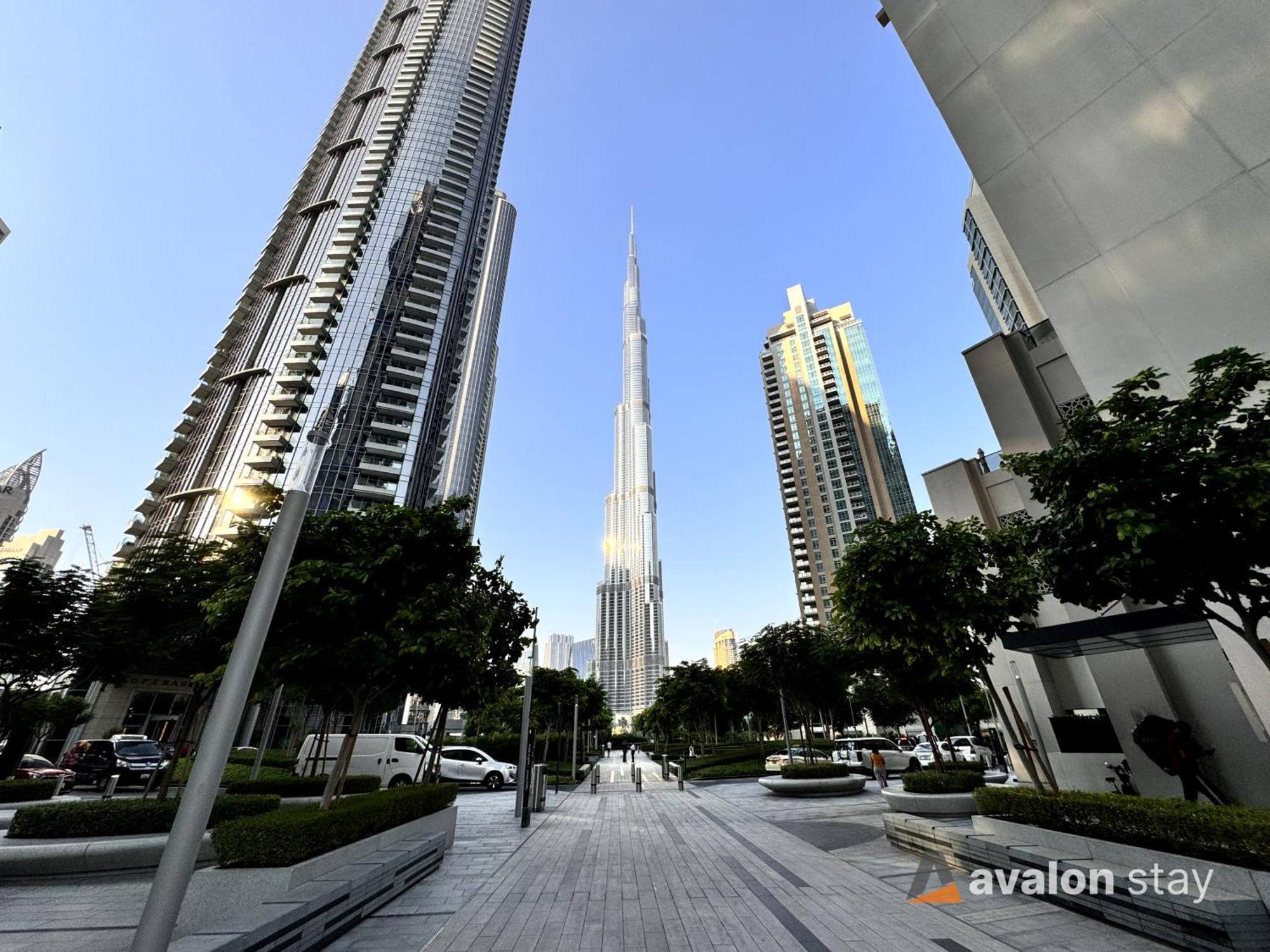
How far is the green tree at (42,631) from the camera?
12.6 m

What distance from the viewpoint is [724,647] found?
18250cm

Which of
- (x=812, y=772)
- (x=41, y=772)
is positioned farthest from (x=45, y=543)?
(x=812, y=772)

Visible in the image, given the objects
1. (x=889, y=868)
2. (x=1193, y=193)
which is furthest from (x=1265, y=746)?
(x=1193, y=193)

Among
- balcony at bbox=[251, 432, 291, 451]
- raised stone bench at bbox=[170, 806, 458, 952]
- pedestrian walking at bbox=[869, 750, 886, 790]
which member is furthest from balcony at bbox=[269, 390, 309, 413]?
pedestrian walking at bbox=[869, 750, 886, 790]

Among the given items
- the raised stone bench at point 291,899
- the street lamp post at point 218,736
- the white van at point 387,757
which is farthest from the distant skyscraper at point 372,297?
the street lamp post at point 218,736

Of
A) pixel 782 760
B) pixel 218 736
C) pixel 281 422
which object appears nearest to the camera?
pixel 218 736

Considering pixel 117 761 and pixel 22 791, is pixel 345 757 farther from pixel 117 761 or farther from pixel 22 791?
pixel 117 761

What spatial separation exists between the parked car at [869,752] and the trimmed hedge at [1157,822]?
63.5ft

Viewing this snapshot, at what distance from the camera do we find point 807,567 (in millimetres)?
96875

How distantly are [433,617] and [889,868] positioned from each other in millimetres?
8254

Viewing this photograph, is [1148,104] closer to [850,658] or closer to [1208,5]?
[1208,5]

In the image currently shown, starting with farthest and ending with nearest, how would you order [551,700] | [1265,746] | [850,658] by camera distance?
1. [551,700]
2. [850,658]
3. [1265,746]

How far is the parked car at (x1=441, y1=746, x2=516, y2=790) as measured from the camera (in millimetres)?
22000

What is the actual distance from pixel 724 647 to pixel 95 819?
187m
